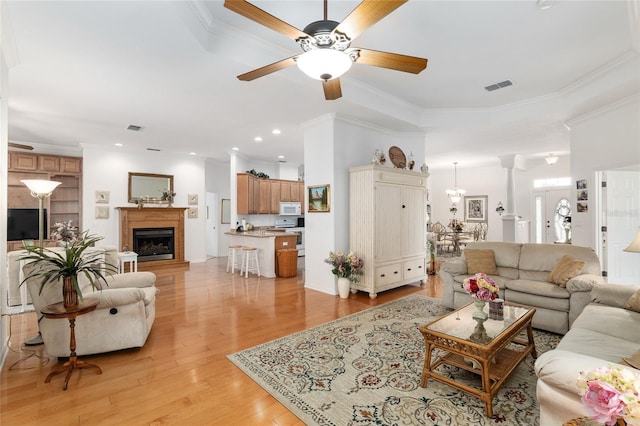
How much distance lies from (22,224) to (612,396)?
922 centimetres

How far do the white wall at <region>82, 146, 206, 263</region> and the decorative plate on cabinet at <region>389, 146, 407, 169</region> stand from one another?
5.45 meters

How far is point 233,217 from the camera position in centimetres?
802

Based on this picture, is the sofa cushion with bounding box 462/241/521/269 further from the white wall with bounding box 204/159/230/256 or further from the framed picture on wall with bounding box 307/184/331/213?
the white wall with bounding box 204/159/230/256

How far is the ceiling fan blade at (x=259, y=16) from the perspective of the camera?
5.90ft

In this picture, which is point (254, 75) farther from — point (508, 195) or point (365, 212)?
point (508, 195)

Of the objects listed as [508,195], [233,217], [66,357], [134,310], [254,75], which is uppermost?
[254,75]

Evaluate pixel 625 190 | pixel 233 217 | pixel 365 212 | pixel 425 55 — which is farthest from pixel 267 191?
pixel 625 190

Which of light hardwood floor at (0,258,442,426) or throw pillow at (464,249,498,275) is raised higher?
throw pillow at (464,249,498,275)

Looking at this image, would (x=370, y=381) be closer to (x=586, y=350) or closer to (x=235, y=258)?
(x=586, y=350)

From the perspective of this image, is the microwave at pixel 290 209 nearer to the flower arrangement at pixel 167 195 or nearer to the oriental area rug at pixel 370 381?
the flower arrangement at pixel 167 195

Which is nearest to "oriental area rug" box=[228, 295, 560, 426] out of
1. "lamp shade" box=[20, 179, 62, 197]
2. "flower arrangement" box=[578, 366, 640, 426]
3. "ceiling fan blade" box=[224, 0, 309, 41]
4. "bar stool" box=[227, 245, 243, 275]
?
"flower arrangement" box=[578, 366, 640, 426]

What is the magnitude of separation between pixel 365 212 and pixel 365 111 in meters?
1.61

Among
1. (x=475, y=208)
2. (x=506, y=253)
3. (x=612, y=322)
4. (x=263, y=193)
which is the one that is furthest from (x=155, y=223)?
(x=475, y=208)

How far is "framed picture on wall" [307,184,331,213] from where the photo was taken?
523 centimetres
